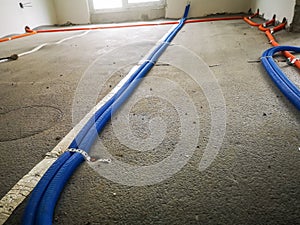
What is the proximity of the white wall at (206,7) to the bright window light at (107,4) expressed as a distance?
1.48 m

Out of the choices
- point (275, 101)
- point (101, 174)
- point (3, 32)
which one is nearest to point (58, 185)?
point (101, 174)

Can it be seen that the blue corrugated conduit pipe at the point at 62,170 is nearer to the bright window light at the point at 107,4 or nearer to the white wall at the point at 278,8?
the white wall at the point at 278,8

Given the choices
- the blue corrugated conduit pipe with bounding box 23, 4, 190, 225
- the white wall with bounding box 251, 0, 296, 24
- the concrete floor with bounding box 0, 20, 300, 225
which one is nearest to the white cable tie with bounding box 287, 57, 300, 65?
the concrete floor with bounding box 0, 20, 300, 225

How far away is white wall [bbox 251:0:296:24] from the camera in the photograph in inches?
139

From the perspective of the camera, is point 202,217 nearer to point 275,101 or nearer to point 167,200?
point 167,200

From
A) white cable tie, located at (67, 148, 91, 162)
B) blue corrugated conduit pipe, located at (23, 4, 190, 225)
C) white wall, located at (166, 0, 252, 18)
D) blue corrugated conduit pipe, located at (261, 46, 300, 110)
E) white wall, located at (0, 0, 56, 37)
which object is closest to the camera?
blue corrugated conduit pipe, located at (23, 4, 190, 225)

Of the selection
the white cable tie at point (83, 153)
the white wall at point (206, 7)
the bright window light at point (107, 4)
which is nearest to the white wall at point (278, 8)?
the white wall at point (206, 7)

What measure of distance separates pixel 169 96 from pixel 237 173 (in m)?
0.89

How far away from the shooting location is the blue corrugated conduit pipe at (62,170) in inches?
31.9

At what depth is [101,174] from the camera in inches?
41.2

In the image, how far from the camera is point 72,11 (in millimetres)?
7008

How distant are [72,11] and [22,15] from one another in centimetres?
163

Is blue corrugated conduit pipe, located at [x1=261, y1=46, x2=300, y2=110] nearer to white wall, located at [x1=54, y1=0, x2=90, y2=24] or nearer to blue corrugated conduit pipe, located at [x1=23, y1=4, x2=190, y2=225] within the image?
blue corrugated conduit pipe, located at [x1=23, y1=4, x2=190, y2=225]

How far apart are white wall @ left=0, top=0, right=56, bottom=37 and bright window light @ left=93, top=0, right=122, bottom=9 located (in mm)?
1278
